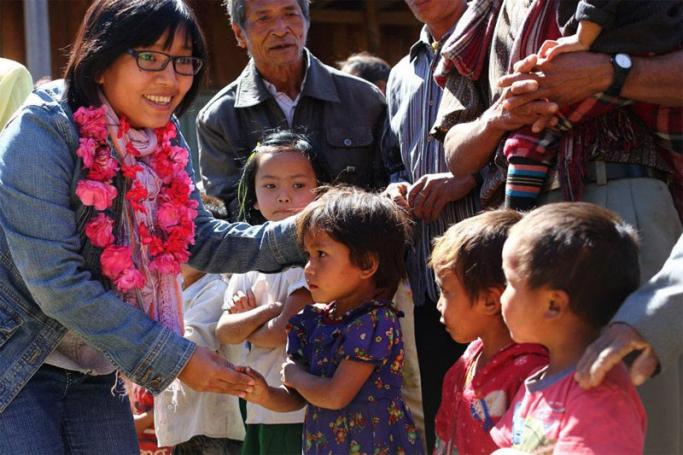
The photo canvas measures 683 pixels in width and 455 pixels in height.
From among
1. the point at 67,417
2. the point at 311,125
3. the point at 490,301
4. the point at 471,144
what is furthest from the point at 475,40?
the point at 67,417

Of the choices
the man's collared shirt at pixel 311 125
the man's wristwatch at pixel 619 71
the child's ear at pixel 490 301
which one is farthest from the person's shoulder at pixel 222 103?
the man's wristwatch at pixel 619 71

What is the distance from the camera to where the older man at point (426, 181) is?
3.74m

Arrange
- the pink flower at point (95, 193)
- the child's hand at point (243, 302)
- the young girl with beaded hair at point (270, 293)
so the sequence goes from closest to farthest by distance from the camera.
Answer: the pink flower at point (95, 193), the young girl with beaded hair at point (270, 293), the child's hand at point (243, 302)

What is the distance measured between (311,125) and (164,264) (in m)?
1.34

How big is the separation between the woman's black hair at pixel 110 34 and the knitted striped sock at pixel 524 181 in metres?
1.10

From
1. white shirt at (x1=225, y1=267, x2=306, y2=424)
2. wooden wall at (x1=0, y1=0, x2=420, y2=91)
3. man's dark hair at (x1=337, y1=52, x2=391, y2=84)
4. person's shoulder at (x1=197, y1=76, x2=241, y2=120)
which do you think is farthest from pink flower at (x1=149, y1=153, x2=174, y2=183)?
wooden wall at (x1=0, y1=0, x2=420, y2=91)

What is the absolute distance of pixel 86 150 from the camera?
10.2 ft

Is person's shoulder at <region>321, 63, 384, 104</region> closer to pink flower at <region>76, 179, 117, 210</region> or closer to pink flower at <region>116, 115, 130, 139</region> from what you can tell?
pink flower at <region>116, 115, 130, 139</region>

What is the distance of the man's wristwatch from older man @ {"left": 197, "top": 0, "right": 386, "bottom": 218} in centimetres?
163

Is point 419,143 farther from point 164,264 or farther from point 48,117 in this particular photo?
point 48,117

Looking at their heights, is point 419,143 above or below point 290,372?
above

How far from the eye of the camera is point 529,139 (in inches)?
120

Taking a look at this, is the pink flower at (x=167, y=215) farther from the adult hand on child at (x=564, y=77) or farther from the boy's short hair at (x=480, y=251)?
the adult hand on child at (x=564, y=77)

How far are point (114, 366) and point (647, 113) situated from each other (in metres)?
1.71
